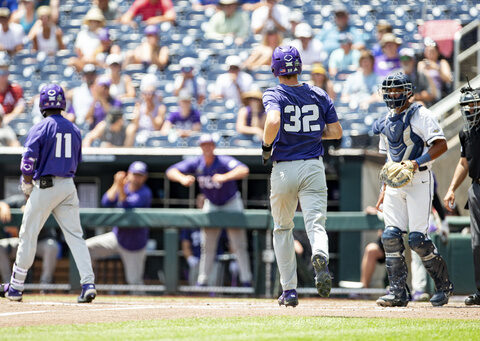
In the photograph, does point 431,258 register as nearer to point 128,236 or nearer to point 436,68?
point 128,236

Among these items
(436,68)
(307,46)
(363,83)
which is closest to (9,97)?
(307,46)

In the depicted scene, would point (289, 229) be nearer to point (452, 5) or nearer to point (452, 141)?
point (452, 141)

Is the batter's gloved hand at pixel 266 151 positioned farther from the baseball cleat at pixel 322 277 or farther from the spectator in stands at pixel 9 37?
the spectator in stands at pixel 9 37

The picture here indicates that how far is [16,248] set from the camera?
11.6 metres

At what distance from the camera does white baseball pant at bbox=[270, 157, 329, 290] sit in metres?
7.11

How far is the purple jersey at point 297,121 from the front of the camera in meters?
7.18

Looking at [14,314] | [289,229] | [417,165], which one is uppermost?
[417,165]

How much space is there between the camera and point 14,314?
702cm

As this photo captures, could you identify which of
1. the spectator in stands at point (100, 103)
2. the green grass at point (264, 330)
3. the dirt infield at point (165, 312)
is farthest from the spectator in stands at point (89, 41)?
the green grass at point (264, 330)

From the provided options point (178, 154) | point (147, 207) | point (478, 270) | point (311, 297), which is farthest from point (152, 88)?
point (478, 270)

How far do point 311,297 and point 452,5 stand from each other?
255 inches

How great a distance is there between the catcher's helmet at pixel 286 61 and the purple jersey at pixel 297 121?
12 centimetres

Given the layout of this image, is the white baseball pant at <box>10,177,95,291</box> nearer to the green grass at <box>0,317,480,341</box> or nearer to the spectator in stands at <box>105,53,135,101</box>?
the green grass at <box>0,317,480,341</box>

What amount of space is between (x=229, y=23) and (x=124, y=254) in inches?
218
